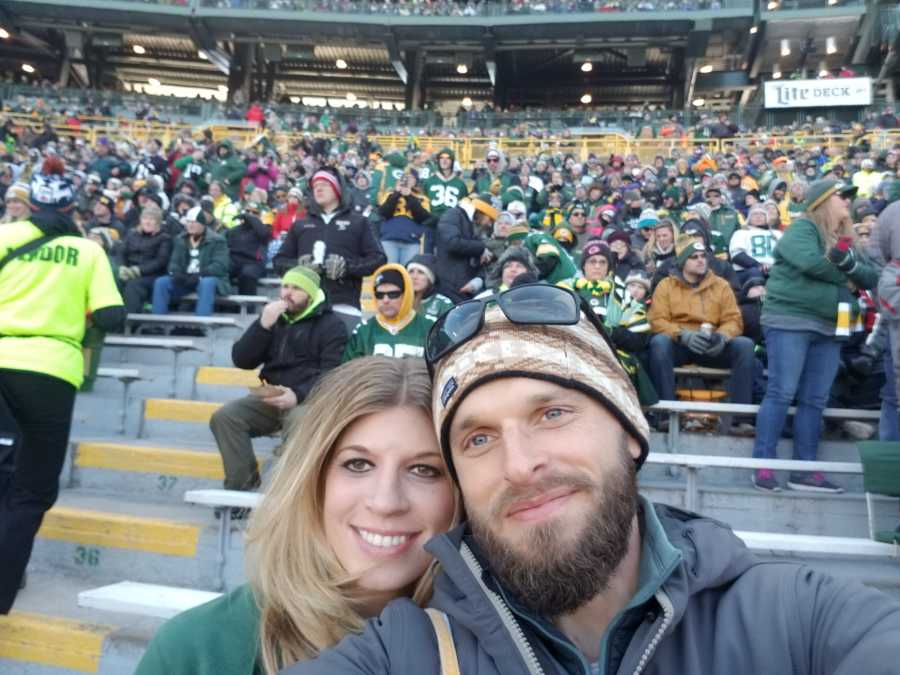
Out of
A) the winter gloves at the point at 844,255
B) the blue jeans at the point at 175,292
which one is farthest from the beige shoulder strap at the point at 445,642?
the blue jeans at the point at 175,292

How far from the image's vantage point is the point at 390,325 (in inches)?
182

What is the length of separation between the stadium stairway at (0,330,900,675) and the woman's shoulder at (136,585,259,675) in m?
1.95

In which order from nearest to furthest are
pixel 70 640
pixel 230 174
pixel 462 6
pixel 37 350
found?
1. pixel 37 350
2. pixel 70 640
3. pixel 230 174
4. pixel 462 6

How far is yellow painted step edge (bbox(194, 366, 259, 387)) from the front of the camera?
583 cm

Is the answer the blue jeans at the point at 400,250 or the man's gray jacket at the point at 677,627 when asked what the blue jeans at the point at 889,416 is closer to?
the man's gray jacket at the point at 677,627

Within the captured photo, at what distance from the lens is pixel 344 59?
118 feet

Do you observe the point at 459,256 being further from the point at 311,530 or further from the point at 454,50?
the point at 454,50

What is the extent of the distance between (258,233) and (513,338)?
24.1 ft

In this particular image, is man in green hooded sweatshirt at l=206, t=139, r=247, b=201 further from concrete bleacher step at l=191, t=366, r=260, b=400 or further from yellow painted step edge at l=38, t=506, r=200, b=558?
yellow painted step edge at l=38, t=506, r=200, b=558

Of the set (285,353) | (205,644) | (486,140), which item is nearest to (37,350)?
(285,353)

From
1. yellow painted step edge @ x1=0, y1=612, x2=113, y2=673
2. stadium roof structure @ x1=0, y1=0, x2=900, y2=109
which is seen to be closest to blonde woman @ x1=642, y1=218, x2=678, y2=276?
yellow painted step edge @ x1=0, y1=612, x2=113, y2=673

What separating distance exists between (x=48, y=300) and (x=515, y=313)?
8.21ft

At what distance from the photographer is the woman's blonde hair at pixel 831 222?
4227 mm

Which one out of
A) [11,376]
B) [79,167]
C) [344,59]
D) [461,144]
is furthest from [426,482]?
[344,59]
